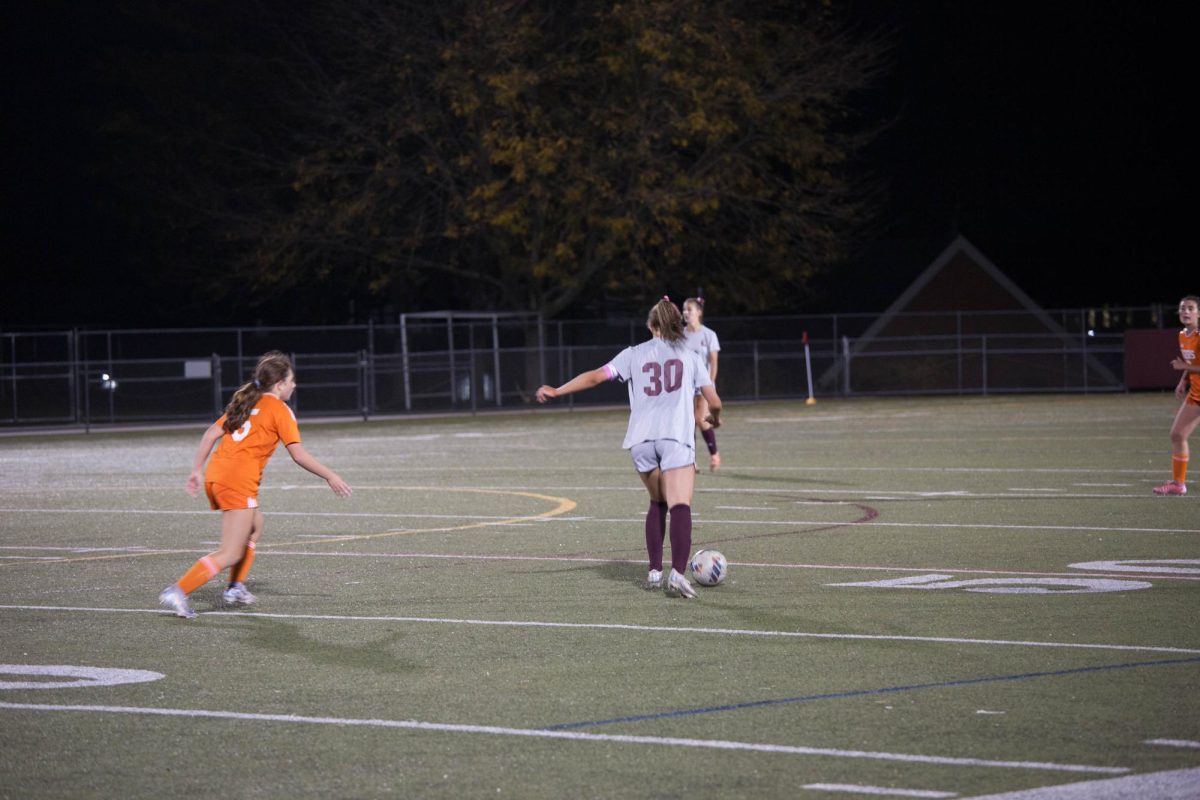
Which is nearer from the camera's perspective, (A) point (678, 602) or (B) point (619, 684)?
(B) point (619, 684)

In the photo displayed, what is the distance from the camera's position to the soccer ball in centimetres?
1092

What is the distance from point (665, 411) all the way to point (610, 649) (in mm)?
2492

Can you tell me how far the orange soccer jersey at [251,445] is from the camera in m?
10.4

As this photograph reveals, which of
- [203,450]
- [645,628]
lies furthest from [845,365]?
[645,628]

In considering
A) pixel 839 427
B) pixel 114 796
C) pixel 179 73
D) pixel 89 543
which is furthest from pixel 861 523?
pixel 179 73

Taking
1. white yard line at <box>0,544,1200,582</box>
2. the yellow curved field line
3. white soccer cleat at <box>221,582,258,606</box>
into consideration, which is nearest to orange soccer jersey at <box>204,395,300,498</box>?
white soccer cleat at <box>221,582,258,606</box>

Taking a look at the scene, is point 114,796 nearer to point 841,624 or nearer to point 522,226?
point 841,624

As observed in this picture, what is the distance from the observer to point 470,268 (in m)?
49.3

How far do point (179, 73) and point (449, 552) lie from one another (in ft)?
132

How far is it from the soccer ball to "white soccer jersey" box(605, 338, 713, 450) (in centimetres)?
78

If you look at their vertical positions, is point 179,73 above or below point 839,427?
above

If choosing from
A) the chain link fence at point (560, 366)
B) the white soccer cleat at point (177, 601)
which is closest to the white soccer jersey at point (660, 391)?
the white soccer cleat at point (177, 601)

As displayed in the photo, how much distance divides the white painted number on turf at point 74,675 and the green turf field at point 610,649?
0.03m

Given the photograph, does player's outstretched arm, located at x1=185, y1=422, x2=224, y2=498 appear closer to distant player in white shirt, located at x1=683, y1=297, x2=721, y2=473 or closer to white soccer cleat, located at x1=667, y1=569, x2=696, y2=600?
white soccer cleat, located at x1=667, y1=569, x2=696, y2=600
